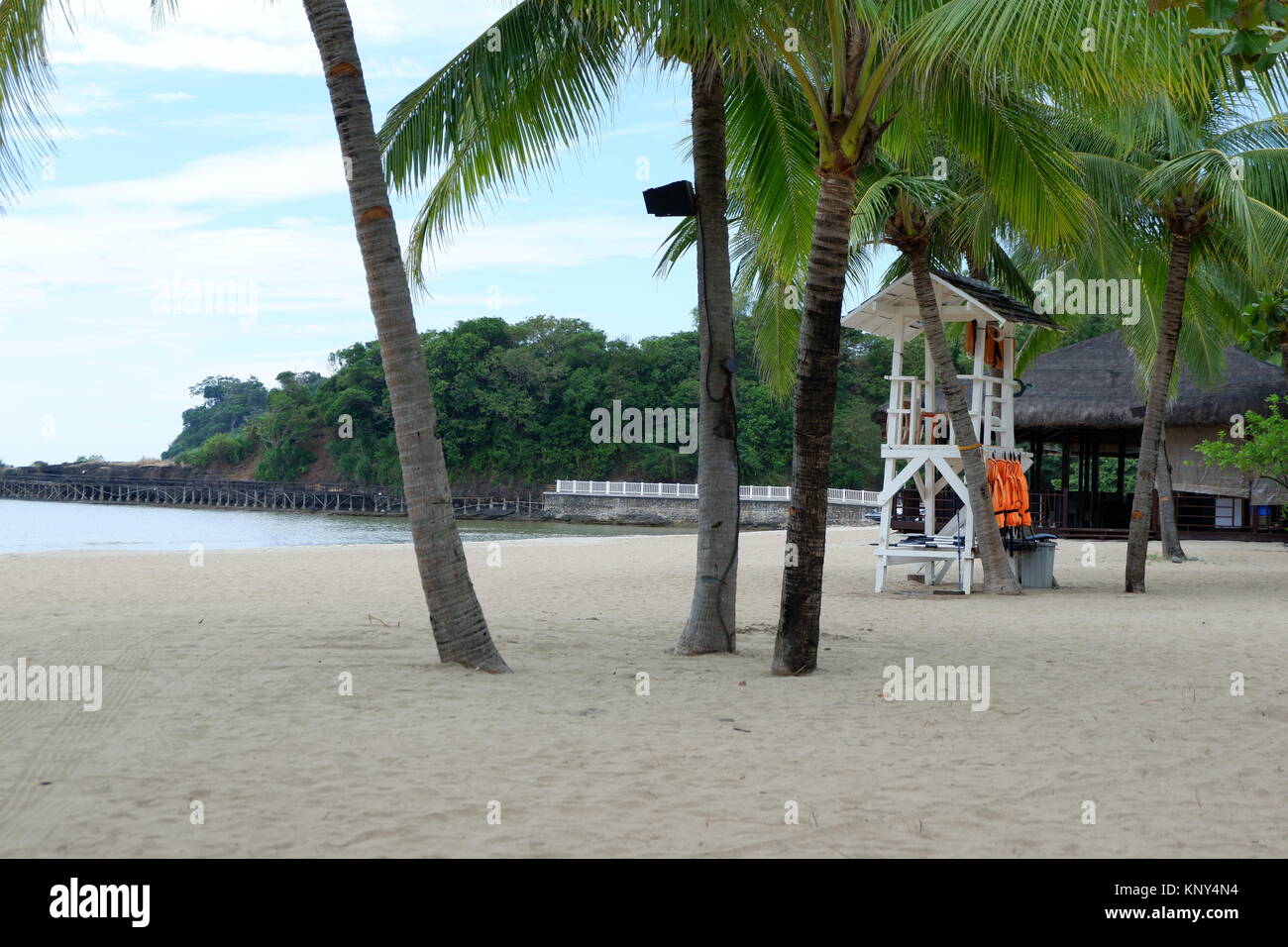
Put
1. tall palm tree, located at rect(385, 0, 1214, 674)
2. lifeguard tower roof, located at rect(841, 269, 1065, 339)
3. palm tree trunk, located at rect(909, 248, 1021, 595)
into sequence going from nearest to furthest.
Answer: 1. tall palm tree, located at rect(385, 0, 1214, 674)
2. palm tree trunk, located at rect(909, 248, 1021, 595)
3. lifeguard tower roof, located at rect(841, 269, 1065, 339)

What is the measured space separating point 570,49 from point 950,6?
3.33m

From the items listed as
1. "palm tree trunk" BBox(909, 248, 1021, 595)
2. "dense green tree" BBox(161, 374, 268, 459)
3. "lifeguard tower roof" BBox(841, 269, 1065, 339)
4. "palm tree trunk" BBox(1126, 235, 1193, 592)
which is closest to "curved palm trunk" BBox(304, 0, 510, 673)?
"palm tree trunk" BBox(909, 248, 1021, 595)

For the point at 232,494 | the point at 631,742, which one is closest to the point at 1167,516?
the point at 631,742

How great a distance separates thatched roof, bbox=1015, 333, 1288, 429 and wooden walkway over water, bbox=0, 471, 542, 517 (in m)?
40.4

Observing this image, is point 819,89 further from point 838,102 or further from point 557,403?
point 557,403

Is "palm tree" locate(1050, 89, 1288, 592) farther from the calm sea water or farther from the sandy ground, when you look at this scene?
the calm sea water

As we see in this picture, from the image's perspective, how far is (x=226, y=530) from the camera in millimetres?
50406

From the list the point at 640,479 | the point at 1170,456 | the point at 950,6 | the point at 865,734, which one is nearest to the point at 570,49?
the point at 950,6

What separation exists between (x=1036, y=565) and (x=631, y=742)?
11.3 m

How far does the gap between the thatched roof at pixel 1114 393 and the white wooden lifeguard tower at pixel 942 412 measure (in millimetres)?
13427

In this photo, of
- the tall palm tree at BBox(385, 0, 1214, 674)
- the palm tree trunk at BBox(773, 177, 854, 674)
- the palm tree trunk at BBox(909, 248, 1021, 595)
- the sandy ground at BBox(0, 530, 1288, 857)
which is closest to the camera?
the sandy ground at BBox(0, 530, 1288, 857)

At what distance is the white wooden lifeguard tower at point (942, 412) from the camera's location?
583 inches

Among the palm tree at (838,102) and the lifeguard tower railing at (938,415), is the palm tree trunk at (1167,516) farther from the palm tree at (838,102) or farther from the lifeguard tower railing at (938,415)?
the palm tree at (838,102)

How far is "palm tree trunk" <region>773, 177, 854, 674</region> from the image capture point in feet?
26.5
